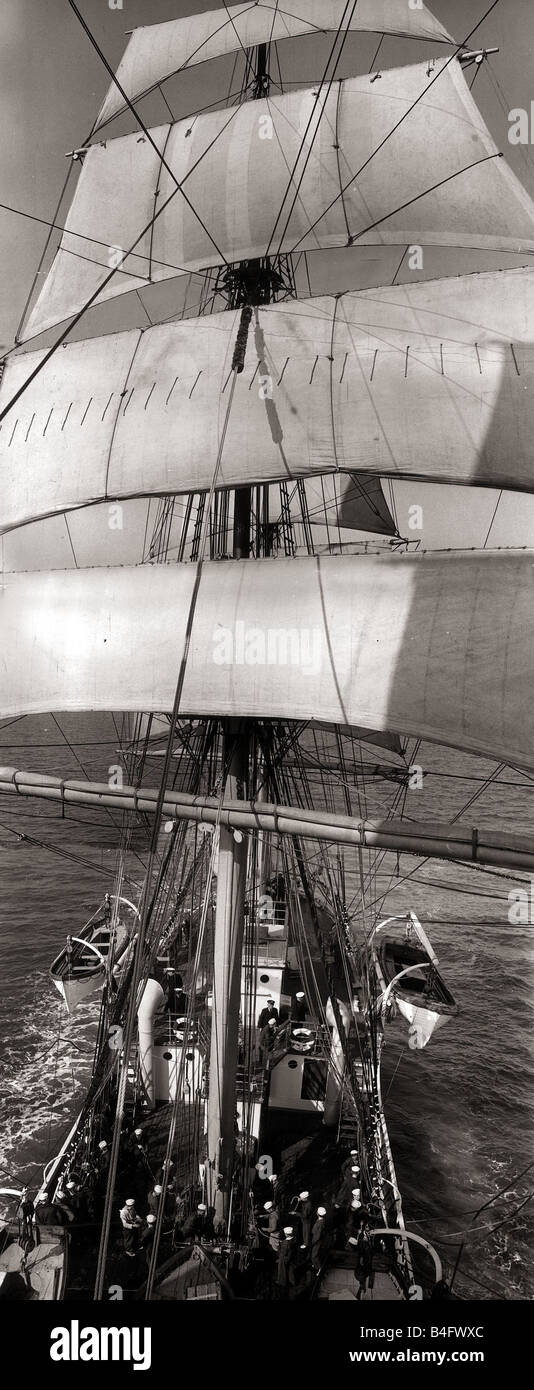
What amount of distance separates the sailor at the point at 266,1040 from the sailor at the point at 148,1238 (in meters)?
3.60

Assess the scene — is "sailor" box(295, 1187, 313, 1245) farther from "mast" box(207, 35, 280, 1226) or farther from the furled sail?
the furled sail

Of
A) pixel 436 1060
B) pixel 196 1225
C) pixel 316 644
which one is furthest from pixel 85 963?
pixel 316 644

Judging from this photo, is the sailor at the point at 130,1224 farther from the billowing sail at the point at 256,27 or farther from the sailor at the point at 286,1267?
the billowing sail at the point at 256,27

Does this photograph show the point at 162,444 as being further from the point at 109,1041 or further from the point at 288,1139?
the point at 288,1139

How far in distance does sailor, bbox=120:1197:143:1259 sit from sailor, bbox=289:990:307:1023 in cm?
554

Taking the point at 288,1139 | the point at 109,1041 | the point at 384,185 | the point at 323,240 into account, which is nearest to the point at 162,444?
the point at 323,240

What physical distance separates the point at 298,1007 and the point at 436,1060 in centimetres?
522

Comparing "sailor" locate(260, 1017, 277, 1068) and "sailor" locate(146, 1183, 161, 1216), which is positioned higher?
"sailor" locate(260, 1017, 277, 1068)

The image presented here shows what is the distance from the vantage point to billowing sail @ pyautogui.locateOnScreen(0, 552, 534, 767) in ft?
35.0

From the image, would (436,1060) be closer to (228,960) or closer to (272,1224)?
(272,1224)

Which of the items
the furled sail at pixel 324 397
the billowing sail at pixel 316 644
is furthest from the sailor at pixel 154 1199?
the furled sail at pixel 324 397

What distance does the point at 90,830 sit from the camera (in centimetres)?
3531

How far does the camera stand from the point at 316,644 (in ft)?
37.4

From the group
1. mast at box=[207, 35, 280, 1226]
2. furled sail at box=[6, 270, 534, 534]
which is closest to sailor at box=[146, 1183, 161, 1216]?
mast at box=[207, 35, 280, 1226]
